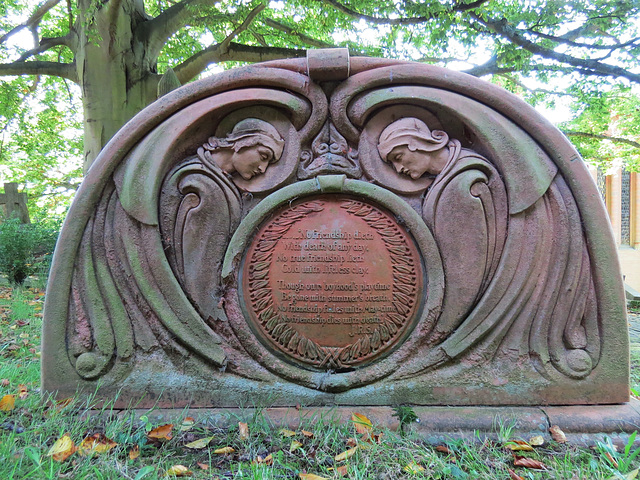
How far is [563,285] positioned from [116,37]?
5.23 metres

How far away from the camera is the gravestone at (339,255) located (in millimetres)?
1837

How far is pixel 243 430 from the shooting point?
167 centimetres

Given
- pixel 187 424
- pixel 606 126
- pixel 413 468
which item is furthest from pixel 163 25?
pixel 606 126

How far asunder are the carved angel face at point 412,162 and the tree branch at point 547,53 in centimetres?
351

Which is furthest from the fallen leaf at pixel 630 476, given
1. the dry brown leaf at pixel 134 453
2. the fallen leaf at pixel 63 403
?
the fallen leaf at pixel 63 403

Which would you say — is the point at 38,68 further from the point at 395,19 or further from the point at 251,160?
the point at 251,160

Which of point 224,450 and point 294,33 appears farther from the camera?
point 294,33

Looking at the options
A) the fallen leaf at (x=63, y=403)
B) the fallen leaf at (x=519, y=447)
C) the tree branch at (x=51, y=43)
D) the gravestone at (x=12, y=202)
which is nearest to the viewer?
the fallen leaf at (x=519, y=447)

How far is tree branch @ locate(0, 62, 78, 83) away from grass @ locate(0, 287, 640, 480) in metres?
4.86

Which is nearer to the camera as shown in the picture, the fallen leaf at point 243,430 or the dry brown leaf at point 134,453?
the dry brown leaf at point 134,453

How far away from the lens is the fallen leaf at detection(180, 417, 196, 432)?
5.50ft

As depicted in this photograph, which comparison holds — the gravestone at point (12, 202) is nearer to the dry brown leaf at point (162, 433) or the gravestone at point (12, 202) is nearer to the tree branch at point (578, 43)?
the dry brown leaf at point (162, 433)

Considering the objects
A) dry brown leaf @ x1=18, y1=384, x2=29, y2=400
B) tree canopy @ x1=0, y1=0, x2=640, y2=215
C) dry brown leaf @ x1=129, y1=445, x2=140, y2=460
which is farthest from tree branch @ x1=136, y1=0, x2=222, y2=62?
dry brown leaf @ x1=129, y1=445, x2=140, y2=460

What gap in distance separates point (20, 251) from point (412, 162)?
487 centimetres
